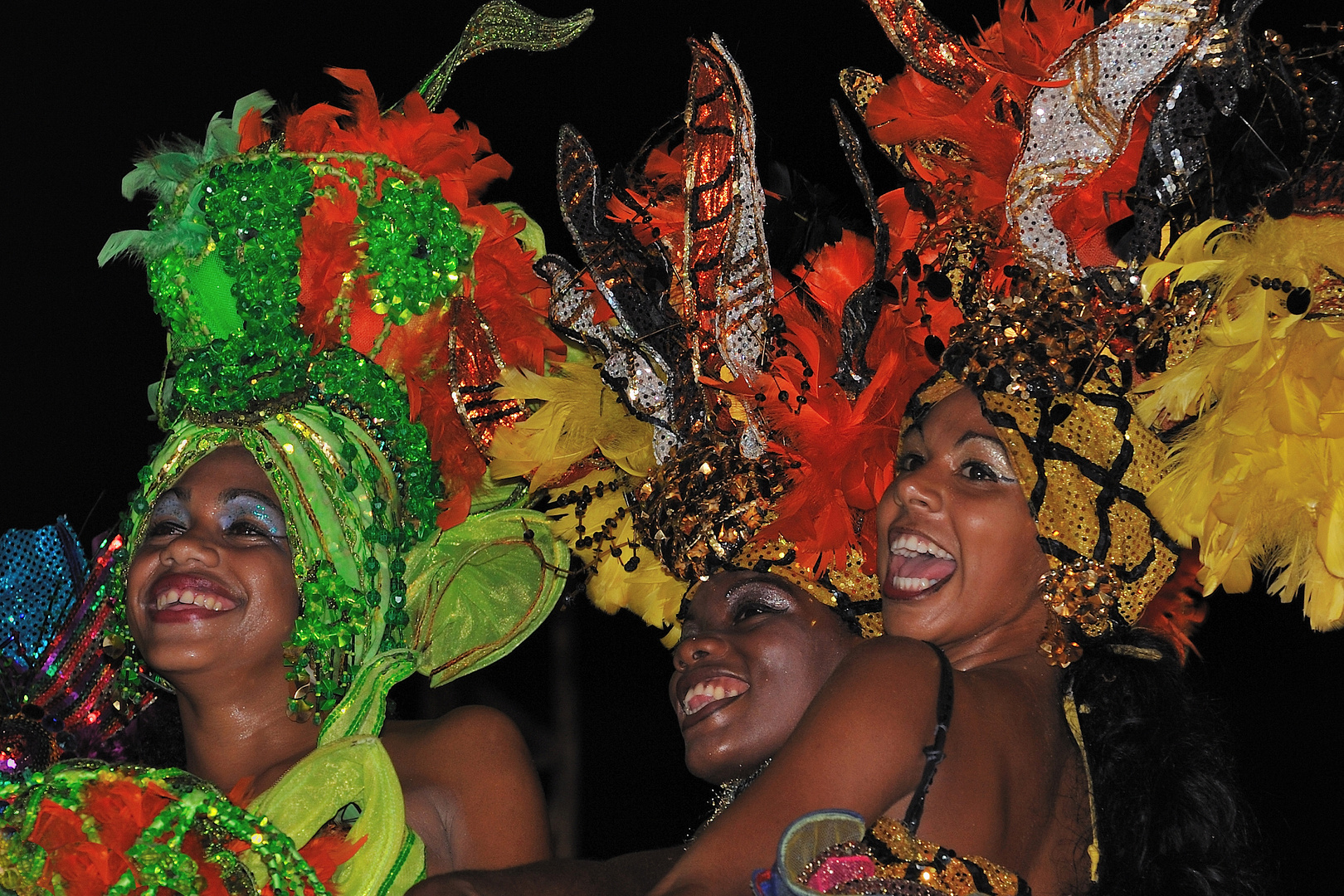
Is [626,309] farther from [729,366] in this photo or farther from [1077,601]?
[1077,601]

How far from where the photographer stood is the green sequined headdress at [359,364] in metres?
2.90

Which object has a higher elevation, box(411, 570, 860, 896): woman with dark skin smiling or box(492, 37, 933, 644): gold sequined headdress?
box(492, 37, 933, 644): gold sequined headdress

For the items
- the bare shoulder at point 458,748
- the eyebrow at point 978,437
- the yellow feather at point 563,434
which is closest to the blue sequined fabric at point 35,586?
the bare shoulder at point 458,748

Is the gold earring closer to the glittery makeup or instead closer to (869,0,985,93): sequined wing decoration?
the glittery makeup

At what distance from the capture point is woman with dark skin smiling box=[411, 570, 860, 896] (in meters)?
2.76

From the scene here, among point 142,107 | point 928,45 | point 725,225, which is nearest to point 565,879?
point 725,225

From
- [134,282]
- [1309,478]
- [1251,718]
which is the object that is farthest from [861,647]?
[134,282]

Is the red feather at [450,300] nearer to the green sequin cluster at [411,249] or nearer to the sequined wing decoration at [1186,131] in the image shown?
the green sequin cluster at [411,249]

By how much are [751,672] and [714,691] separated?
0.25ft

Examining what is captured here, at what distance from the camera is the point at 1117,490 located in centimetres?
241

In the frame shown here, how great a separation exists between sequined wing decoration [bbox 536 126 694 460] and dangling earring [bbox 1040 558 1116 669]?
0.87 meters

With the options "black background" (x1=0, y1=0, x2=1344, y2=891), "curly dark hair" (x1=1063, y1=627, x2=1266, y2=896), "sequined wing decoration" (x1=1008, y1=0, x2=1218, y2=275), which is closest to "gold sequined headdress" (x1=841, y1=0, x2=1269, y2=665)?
"sequined wing decoration" (x1=1008, y1=0, x2=1218, y2=275)

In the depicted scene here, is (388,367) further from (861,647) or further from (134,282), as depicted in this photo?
(134,282)

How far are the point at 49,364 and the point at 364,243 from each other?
6.21 feet
